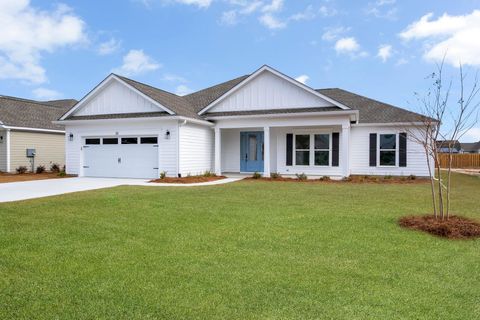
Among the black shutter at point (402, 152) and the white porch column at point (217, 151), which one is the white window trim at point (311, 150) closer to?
the black shutter at point (402, 152)

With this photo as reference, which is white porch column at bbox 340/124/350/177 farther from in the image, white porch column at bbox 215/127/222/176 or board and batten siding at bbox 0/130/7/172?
board and batten siding at bbox 0/130/7/172

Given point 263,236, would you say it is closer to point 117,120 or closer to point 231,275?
point 231,275

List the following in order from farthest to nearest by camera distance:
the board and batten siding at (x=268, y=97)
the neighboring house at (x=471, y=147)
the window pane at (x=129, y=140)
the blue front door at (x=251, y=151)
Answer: the neighboring house at (x=471, y=147) < the blue front door at (x=251, y=151) < the board and batten siding at (x=268, y=97) < the window pane at (x=129, y=140)

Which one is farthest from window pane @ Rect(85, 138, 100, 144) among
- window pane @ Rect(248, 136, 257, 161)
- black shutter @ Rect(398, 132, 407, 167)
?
black shutter @ Rect(398, 132, 407, 167)

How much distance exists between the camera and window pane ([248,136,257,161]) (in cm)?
2105

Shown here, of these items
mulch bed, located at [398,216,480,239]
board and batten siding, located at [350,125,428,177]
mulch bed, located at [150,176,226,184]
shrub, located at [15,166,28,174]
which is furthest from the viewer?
shrub, located at [15,166,28,174]

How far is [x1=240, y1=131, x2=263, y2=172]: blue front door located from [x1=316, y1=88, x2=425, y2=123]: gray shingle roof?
14.6 ft

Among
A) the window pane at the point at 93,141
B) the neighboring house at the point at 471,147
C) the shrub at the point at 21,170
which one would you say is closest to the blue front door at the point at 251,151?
the window pane at the point at 93,141

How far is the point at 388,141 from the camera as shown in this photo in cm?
1941

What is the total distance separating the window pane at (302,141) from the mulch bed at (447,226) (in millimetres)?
12385

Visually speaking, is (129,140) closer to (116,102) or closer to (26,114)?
(116,102)

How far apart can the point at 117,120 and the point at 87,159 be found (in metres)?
3.01

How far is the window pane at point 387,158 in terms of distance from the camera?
19.3 meters

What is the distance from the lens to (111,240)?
605 centimetres
